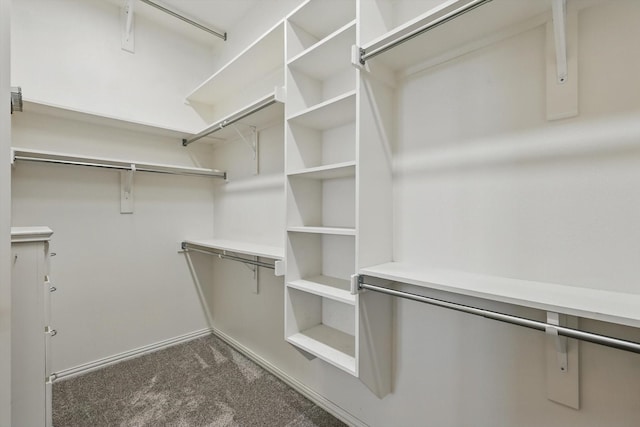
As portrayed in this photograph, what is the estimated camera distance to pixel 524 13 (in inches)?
40.2

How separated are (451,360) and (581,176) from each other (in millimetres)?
879

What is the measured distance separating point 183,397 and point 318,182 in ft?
5.56

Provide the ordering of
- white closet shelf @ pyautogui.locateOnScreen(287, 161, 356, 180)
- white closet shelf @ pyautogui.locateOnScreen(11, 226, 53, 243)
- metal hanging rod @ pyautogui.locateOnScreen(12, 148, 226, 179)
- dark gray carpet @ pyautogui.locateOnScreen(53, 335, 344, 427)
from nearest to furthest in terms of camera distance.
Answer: white closet shelf @ pyautogui.locateOnScreen(11, 226, 53, 243) < white closet shelf @ pyautogui.locateOnScreen(287, 161, 356, 180) < dark gray carpet @ pyautogui.locateOnScreen(53, 335, 344, 427) < metal hanging rod @ pyautogui.locateOnScreen(12, 148, 226, 179)

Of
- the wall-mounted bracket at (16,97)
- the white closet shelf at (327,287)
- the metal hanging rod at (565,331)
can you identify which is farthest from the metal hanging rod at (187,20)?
the metal hanging rod at (565,331)

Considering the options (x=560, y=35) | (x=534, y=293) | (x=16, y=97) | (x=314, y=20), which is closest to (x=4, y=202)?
(x=16, y=97)

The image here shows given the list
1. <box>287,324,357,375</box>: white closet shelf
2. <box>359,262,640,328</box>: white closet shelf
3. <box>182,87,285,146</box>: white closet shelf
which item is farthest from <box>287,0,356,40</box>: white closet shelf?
<box>287,324,357,375</box>: white closet shelf

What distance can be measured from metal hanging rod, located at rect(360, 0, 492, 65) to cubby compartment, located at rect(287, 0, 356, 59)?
400 mm

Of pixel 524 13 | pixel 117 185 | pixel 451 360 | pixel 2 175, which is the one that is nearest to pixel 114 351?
pixel 117 185

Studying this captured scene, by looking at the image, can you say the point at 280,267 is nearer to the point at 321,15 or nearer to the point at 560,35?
the point at 321,15

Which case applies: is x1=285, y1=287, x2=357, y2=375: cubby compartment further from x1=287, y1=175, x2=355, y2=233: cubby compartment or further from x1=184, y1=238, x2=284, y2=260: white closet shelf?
x1=287, y1=175, x2=355, y2=233: cubby compartment

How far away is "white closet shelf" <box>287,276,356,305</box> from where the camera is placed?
1.35m

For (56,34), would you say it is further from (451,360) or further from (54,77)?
(451,360)

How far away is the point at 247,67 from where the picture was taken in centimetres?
216

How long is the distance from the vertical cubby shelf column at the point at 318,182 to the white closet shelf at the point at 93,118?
138cm
